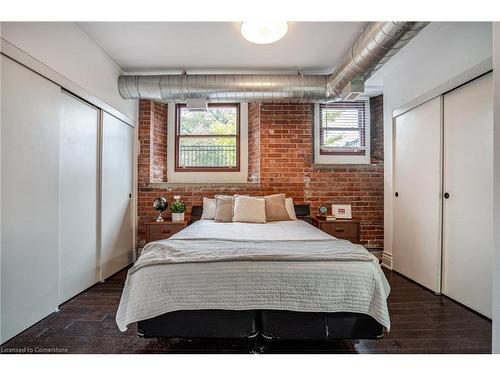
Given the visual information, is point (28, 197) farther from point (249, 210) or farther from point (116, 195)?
point (249, 210)

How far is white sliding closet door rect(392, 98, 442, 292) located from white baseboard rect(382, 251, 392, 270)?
81 millimetres

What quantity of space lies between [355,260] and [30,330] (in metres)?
2.30

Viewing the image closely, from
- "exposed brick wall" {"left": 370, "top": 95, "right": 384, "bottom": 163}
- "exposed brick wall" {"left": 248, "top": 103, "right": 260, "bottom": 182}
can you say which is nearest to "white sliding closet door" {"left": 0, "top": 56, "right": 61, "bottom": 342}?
"exposed brick wall" {"left": 248, "top": 103, "right": 260, "bottom": 182}

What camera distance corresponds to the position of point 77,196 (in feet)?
7.95

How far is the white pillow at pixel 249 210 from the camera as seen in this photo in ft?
9.79

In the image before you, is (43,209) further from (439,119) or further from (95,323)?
(439,119)

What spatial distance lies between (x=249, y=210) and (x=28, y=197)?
2004 millimetres

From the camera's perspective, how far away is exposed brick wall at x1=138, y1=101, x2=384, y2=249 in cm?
368

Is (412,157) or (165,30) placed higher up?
(165,30)

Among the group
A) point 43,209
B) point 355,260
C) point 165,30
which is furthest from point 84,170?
point 355,260

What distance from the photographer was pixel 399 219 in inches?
125

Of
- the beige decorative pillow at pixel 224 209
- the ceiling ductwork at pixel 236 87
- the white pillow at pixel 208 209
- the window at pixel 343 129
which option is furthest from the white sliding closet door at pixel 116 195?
the window at pixel 343 129

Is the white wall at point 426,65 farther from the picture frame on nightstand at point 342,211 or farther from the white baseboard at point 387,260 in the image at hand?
the picture frame on nightstand at point 342,211

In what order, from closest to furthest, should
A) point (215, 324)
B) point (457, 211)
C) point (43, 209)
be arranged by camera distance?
point (215, 324)
point (43, 209)
point (457, 211)
